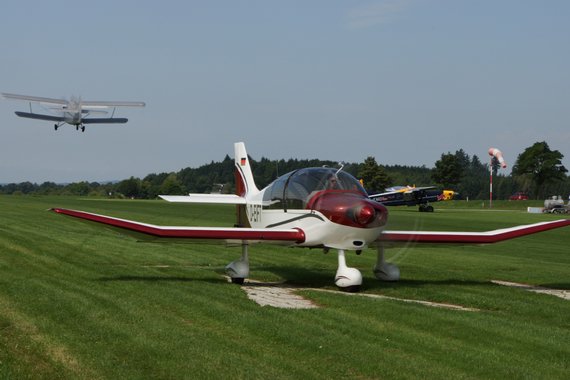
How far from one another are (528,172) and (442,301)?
406 feet

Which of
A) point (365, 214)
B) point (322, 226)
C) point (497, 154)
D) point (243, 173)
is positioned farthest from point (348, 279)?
point (497, 154)

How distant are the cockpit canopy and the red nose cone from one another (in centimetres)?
97

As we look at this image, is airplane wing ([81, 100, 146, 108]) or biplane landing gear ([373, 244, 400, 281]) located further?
airplane wing ([81, 100, 146, 108])

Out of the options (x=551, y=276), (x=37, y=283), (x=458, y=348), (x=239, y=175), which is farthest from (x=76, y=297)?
(x=551, y=276)

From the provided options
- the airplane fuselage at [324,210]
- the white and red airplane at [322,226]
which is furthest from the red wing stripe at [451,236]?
the airplane fuselage at [324,210]

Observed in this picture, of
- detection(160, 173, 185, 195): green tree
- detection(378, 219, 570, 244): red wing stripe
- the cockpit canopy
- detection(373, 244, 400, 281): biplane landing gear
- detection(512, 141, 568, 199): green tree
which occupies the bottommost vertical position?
detection(373, 244, 400, 281): biplane landing gear

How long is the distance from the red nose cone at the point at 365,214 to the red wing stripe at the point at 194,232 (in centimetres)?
136

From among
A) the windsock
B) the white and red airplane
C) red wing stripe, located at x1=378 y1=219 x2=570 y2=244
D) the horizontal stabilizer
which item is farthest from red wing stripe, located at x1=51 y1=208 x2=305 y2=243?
the windsock

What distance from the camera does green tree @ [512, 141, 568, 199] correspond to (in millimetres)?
125625

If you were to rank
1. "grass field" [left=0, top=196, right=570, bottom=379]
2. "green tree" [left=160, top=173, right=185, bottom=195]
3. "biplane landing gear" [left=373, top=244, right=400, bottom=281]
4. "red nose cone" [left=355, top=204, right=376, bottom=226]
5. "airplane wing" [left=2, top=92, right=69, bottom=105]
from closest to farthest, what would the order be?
"grass field" [left=0, top=196, right=570, bottom=379], "red nose cone" [left=355, top=204, right=376, bottom=226], "biplane landing gear" [left=373, top=244, right=400, bottom=281], "airplane wing" [left=2, top=92, right=69, bottom=105], "green tree" [left=160, top=173, right=185, bottom=195]

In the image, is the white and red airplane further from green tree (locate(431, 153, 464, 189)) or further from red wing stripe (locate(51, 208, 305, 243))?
green tree (locate(431, 153, 464, 189))

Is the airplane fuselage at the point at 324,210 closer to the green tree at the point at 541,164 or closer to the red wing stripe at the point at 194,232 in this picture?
the red wing stripe at the point at 194,232

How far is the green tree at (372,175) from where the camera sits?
112812 mm

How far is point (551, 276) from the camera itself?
57.8 feet
